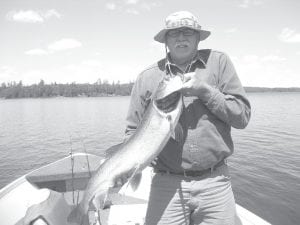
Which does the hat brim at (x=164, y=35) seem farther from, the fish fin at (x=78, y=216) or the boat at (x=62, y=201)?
the fish fin at (x=78, y=216)

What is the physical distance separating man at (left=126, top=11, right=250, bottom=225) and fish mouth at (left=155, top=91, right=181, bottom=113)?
0.21 m

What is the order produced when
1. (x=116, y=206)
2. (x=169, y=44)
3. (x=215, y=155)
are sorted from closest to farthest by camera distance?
(x=215, y=155) → (x=169, y=44) → (x=116, y=206)

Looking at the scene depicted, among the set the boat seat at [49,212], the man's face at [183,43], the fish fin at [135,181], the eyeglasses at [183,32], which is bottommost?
the boat seat at [49,212]

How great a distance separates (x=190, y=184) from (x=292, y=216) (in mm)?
8908

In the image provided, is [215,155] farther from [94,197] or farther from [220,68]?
[94,197]

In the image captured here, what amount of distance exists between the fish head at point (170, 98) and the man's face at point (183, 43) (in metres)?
0.57

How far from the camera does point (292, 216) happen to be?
1059 centimetres

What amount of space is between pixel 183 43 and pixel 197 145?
122 cm

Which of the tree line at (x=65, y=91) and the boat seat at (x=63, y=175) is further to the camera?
the tree line at (x=65, y=91)

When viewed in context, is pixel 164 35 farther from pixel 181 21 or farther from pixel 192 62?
pixel 192 62

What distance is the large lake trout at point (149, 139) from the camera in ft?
10.5

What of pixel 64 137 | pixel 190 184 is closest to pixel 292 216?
pixel 190 184

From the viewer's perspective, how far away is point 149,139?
127 inches

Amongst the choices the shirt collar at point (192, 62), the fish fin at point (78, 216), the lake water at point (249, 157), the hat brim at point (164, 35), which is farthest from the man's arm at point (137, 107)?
the lake water at point (249, 157)
